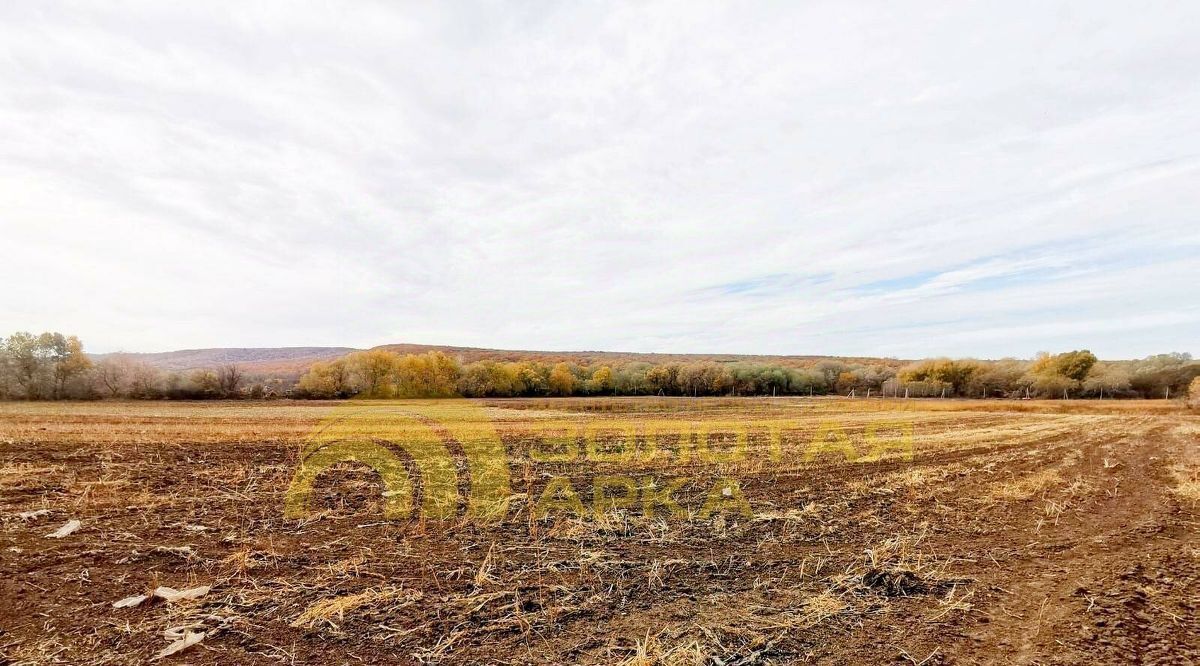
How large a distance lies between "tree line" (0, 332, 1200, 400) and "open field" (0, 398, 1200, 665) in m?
65.7

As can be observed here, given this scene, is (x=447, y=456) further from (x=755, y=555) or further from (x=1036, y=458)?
(x=1036, y=458)

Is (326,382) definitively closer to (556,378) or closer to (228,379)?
(228,379)

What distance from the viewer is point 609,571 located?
6.85 meters

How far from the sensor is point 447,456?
661 inches

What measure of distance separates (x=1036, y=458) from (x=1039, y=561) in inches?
494

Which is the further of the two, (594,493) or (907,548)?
(594,493)

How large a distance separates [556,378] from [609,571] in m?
86.7

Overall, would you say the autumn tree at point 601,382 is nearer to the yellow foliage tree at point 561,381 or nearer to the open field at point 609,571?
A: the yellow foliage tree at point 561,381

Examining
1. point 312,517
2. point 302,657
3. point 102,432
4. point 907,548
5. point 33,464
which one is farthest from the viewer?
point 102,432

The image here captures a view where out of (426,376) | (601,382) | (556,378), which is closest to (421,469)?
(426,376)

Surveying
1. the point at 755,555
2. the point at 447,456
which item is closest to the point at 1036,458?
the point at 755,555

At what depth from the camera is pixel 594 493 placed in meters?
11.3

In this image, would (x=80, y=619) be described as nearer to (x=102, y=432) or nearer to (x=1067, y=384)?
(x=102, y=432)

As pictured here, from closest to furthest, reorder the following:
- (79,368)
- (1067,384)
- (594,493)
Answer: (594,493), (79,368), (1067,384)
